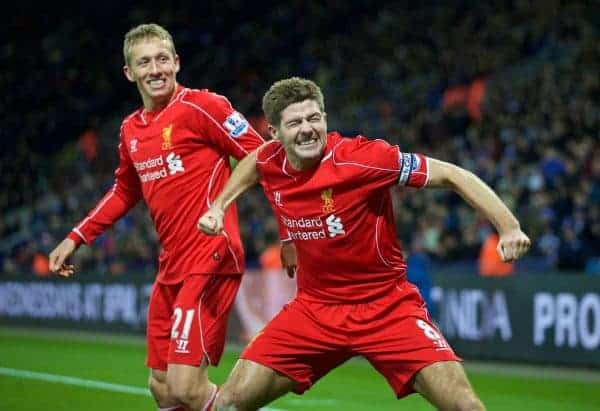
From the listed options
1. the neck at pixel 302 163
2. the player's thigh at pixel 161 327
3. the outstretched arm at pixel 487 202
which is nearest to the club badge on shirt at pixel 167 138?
the player's thigh at pixel 161 327

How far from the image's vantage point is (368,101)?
880 inches

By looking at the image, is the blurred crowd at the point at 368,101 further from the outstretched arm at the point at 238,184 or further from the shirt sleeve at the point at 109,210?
the outstretched arm at the point at 238,184

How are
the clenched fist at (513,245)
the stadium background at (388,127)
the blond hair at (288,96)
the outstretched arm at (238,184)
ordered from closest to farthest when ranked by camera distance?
the clenched fist at (513,245) → the blond hair at (288,96) → the outstretched arm at (238,184) → the stadium background at (388,127)

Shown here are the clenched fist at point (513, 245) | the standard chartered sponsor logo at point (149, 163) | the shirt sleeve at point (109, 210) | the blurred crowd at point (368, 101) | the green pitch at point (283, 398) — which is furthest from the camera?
the blurred crowd at point (368, 101)

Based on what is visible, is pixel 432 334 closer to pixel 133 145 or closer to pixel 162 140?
pixel 162 140

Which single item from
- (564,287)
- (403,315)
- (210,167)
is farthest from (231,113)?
(564,287)

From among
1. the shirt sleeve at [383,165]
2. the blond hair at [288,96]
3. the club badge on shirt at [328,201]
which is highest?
the blond hair at [288,96]

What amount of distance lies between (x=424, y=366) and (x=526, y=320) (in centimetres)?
761

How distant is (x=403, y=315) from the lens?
18.1 ft

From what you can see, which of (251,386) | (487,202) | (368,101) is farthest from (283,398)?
(368,101)

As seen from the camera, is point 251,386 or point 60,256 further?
point 60,256

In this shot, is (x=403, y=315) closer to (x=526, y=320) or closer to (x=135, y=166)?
(x=135, y=166)

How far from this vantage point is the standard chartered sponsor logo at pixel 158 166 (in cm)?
636

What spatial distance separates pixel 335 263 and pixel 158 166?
1342 mm
